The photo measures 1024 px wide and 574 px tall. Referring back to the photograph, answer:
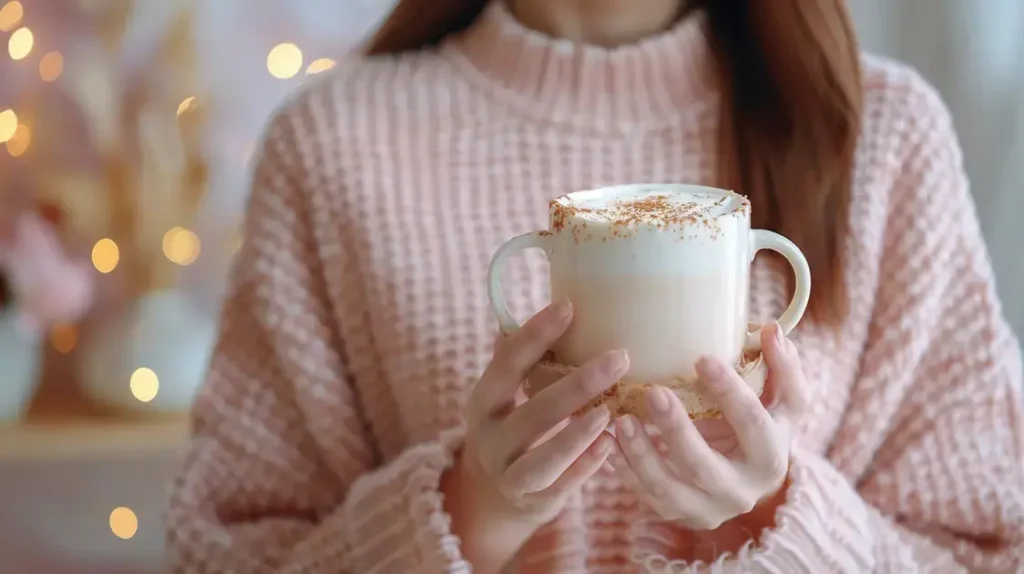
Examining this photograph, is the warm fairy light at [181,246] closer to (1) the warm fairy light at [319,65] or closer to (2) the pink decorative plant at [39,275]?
(2) the pink decorative plant at [39,275]

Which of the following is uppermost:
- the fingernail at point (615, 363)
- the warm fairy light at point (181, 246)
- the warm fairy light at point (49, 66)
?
the warm fairy light at point (49, 66)

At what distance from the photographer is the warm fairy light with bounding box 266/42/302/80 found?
1457 mm

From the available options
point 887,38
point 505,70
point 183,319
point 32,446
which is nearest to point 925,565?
point 505,70

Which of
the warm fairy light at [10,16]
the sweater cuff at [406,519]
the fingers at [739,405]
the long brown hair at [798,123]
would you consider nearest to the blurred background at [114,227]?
the warm fairy light at [10,16]

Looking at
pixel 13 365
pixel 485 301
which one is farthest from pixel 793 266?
pixel 13 365

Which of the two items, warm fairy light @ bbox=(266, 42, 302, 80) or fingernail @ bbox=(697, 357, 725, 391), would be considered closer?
fingernail @ bbox=(697, 357, 725, 391)

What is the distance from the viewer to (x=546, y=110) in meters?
0.88

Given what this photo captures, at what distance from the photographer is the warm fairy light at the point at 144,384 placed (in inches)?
53.2

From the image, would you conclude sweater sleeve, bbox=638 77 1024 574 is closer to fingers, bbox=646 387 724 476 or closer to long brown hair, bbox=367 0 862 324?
long brown hair, bbox=367 0 862 324

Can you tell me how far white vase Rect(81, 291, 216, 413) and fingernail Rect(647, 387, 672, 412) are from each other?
973 millimetres

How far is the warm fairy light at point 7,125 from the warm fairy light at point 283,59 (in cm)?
36

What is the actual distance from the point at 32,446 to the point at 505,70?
863mm

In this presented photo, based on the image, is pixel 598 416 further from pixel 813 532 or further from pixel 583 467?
pixel 813 532

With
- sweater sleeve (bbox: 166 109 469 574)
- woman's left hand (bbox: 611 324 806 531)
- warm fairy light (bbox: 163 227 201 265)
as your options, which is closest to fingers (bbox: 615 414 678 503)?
woman's left hand (bbox: 611 324 806 531)
